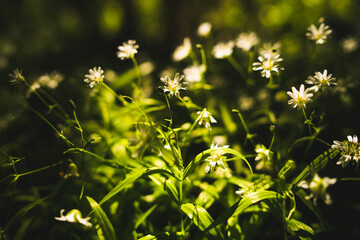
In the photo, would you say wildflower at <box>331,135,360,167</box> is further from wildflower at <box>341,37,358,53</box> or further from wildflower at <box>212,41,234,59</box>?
wildflower at <box>341,37,358,53</box>

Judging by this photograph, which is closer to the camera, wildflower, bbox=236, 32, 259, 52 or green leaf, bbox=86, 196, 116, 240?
green leaf, bbox=86, 196, 116, 240

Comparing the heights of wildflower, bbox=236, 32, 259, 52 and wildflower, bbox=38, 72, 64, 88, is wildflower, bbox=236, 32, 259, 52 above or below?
below

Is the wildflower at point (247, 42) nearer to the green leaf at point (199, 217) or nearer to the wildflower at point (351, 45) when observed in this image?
the wildflower at point (351, 45)

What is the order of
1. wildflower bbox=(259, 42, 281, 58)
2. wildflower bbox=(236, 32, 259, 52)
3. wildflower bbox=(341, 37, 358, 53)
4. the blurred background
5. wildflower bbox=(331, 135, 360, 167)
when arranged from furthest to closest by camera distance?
wildflower bbox=(341, 37, 358, 53)
the blurred background
wildflower bbox=(236, 32, 259, 52)
wildflower bbox=(259, 42, 281, 58)
wildflower bbox=(331, 135, 360, 167)

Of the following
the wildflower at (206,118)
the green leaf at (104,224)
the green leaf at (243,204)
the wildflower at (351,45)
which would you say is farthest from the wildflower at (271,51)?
the green leaf at (104,224)

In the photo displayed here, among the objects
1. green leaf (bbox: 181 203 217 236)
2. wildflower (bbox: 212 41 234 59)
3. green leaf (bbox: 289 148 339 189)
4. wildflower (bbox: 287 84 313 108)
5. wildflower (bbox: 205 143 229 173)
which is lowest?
green leaf (bbox: 181 203 217 236)

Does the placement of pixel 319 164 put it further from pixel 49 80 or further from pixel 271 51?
pixel 49 80

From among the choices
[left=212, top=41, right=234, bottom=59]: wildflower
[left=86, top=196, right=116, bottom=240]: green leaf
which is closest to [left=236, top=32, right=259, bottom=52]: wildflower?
[left=212, top=41, right=234, bottom=59]: wildflower

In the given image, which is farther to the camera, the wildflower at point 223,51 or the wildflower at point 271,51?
the wildflower at point 223,51

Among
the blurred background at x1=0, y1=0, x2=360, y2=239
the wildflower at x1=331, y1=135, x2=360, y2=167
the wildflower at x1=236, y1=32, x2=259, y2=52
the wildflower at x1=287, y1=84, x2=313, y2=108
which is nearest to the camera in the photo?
the wildflower at x1=331, y1=135, x2=360, y2=167
